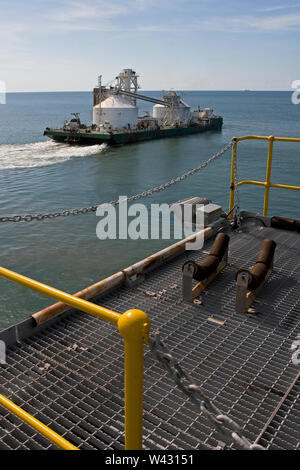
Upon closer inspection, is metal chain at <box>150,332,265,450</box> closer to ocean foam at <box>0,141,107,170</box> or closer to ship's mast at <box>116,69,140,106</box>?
ocean foam at <box>0,141,107,170</box>

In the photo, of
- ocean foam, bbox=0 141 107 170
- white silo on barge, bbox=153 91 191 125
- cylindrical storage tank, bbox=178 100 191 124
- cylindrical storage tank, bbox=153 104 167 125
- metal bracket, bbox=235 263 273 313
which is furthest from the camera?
cylindrical storage tank, bbox=153 104 167 125

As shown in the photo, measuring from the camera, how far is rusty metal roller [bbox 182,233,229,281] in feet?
17.5

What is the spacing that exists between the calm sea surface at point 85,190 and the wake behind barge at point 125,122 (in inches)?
57.6

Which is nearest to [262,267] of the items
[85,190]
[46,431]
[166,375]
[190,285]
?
[190,285]

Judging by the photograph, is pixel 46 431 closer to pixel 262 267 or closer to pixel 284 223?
pixel 262 267

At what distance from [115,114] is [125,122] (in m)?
1.57

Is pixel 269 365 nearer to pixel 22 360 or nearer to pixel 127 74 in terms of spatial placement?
pixel 22 360

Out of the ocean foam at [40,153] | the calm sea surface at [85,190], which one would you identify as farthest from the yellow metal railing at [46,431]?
the ocean foam at [40,153]

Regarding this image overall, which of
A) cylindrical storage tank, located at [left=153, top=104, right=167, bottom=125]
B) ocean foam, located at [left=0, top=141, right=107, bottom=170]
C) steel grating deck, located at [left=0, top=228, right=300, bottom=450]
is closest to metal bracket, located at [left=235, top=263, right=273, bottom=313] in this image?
steel grating deck, located at [left=0, top=228, right=300, bottom=450]

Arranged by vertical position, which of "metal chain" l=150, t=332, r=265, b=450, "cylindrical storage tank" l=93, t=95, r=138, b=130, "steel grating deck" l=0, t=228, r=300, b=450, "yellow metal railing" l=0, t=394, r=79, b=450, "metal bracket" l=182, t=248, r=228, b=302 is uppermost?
"cylindrical storage tank" l=93, t=95, r=138, b=130

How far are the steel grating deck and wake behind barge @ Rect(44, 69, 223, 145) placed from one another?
1606 inches

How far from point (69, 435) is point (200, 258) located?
3.90 metres

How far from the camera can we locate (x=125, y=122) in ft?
156

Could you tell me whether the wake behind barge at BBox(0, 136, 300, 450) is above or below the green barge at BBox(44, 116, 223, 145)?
below
